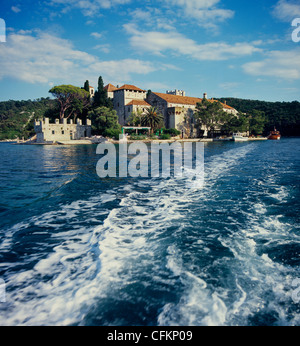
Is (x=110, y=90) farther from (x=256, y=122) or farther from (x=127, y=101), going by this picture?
(x=256, y=122)

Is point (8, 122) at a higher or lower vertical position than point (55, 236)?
higher

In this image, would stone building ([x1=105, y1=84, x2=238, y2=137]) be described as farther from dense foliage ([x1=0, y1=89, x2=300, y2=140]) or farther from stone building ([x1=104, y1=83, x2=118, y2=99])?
dense foliage ([x1=0, y1=89, x2=300, y2=140])

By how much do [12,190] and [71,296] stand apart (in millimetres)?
6390

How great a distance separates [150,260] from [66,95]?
45.3 metres

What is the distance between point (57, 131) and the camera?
1571 inches

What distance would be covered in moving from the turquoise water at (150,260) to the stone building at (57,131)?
36.1m

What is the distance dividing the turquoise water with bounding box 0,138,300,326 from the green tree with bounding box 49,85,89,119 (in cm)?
3991

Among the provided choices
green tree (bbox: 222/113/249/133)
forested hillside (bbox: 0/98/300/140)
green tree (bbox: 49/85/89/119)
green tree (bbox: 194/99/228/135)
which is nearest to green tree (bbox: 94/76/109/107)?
green tree (bbox: 49/85/89/119)

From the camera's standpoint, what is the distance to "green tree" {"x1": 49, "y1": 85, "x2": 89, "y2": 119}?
135 ft

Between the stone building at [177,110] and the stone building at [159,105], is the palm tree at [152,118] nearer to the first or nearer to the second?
the stone building at [159,105]

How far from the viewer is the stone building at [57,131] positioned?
39.0 metres
